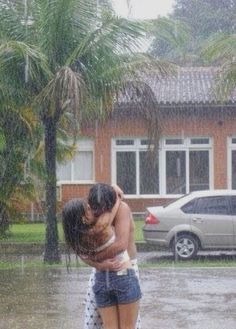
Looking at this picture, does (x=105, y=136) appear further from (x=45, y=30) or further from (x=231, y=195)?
(x=45, y=30)

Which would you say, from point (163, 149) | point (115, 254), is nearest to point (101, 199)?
point (115, 254)

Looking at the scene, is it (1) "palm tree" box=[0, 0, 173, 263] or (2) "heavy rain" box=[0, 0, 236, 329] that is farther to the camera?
(1) "palm tree" box=[0, 0, 173, 263]

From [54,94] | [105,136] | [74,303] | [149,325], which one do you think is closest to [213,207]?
[54,94]

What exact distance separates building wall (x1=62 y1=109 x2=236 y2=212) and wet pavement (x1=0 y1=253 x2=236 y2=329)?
14018 millimetres

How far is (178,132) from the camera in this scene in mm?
28406

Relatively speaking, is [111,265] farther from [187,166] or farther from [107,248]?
[187,166]

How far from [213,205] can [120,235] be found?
11594 mm

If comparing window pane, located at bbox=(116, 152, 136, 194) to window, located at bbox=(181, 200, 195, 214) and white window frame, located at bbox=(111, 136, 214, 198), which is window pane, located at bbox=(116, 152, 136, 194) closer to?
white window frame, located at bbox=(111, 136, 214, 198)

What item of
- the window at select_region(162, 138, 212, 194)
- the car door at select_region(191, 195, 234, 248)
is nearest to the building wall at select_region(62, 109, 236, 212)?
the window at select_region(162, 138, 212, 194)

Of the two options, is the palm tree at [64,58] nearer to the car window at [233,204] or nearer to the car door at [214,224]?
the car door at [214,224]

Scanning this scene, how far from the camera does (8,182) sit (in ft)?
66.7

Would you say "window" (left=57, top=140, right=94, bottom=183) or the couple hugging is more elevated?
"window" (left=57, top=140, right=94, bottom=183)

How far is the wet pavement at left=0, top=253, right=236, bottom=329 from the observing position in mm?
9586

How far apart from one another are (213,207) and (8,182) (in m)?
4.83
